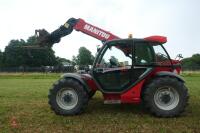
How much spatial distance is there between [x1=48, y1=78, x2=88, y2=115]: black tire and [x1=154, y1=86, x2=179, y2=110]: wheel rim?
6.65 ft

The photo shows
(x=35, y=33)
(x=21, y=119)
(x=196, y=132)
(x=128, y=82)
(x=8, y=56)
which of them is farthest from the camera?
(x=8, y=56)

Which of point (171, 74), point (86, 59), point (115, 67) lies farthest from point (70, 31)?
point (86, 59)

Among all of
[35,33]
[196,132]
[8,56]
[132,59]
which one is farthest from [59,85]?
[8,56]

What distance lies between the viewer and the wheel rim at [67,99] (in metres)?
11.8

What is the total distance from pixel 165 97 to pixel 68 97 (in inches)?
108

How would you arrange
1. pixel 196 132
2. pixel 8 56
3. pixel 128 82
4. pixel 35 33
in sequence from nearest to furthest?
pixel 196 132
pixel 128 82
pixel 35 33
pixel 8 56

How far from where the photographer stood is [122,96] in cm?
1164

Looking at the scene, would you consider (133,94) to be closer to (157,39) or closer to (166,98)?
(166,98)

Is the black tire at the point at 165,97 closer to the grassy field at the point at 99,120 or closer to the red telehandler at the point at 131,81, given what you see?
the red telehandler at the point at 131,81

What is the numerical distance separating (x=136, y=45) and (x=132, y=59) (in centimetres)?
43

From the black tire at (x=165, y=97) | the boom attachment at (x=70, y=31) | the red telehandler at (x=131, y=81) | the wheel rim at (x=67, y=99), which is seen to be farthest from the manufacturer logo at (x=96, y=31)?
the black tire at (x=165, y=97)

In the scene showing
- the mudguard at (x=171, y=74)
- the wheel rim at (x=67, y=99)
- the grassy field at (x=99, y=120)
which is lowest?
the grassy field at (x=99, y=120)

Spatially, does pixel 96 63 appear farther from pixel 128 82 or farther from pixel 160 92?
pixel 160 92

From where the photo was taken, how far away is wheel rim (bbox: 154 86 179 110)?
11.4m
